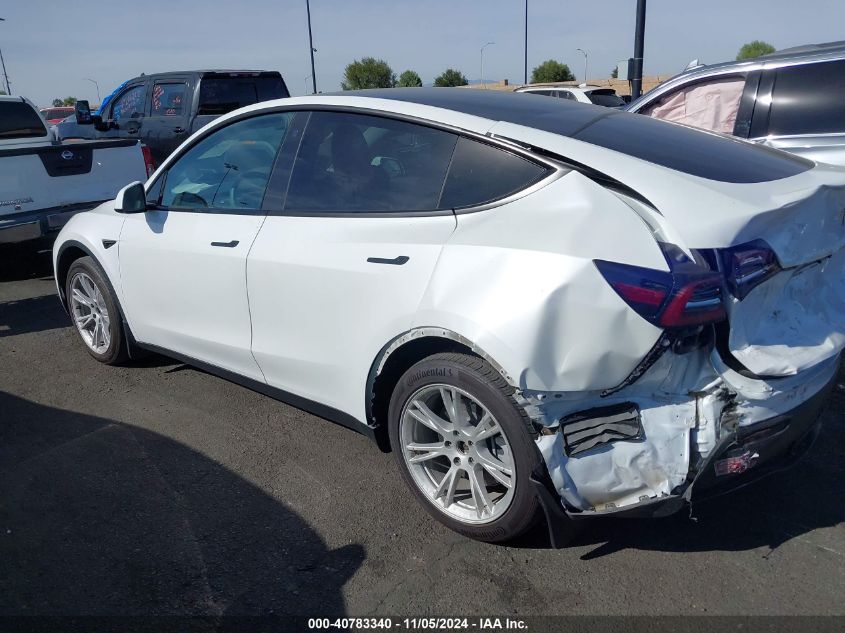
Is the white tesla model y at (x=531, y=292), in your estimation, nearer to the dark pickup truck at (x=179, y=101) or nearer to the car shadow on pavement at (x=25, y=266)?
the car shadow on pavement at (x=25, y=266)

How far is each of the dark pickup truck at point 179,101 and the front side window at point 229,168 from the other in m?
7.02

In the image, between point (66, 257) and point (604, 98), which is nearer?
point (66, 257)

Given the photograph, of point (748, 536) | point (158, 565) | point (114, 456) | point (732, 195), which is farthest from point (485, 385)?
point (114, 456)

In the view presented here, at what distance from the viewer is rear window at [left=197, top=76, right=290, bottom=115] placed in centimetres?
1107

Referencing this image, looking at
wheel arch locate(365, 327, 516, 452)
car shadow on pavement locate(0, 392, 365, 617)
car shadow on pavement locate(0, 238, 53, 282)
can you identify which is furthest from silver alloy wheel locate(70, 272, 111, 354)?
wheel arch locate(365, 327, 516, 452)

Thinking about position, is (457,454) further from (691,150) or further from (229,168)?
(229,168)

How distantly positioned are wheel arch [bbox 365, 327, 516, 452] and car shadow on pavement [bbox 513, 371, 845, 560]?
788mm

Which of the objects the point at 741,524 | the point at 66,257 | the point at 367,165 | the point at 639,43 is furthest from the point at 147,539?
the point at 639,43

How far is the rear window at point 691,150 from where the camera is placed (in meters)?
2.92

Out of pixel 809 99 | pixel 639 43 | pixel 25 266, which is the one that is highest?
pixel 639 43

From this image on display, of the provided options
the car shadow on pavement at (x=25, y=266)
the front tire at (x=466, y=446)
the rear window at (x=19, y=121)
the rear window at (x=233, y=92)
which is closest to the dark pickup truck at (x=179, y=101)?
the rear window at (x=233, y=92)

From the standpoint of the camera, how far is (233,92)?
11.4 metres

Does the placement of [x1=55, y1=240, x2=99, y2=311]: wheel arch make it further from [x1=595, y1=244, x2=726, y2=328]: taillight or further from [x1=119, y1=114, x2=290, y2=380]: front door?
[x1=595, y1=244, x2=726, y2=328]: taillight

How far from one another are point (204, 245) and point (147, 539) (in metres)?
1.50
